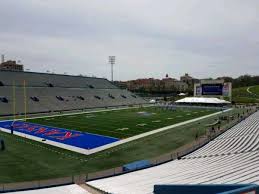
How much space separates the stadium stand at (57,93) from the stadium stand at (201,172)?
3884cm

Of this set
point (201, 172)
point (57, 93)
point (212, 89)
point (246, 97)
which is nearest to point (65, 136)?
point (201, 172)

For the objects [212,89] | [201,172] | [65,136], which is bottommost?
[65,136]

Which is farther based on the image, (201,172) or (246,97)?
(246,97)

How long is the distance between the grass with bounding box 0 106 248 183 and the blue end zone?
228 centimetres

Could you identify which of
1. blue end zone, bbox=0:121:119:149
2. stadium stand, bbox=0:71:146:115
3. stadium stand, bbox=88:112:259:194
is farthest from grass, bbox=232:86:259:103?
stadium stand, bbox=88:112:259:194

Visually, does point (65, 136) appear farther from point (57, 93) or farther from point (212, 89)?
point (212, 89)

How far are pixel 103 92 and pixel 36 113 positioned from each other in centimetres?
2798

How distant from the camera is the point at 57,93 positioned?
67.9 metres

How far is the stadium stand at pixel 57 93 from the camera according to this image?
5764 centimetres

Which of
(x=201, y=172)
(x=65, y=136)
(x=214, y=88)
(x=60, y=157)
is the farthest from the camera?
(x=214, y=88)

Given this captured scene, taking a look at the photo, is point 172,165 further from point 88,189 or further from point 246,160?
point 88,189

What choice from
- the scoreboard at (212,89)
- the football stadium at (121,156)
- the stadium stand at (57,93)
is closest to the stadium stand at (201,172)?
the football stadium at (121,156)

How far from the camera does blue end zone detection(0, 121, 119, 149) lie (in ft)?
96.0

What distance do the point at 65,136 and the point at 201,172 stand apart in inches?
738
